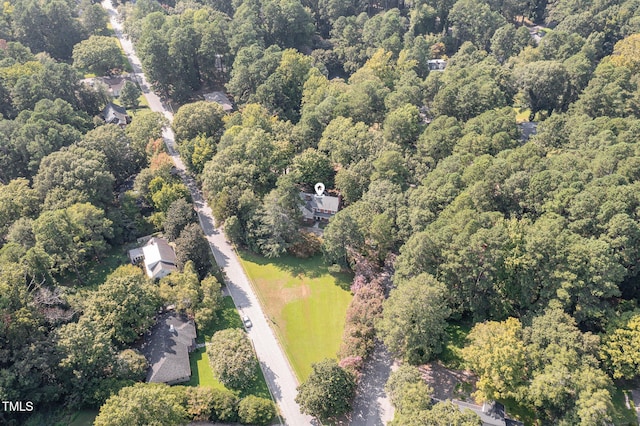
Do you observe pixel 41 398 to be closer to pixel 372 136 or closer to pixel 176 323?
pixel 176 323

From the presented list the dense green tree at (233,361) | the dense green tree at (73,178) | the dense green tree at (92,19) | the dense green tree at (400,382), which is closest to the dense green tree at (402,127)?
the dense green tree at (400,382)

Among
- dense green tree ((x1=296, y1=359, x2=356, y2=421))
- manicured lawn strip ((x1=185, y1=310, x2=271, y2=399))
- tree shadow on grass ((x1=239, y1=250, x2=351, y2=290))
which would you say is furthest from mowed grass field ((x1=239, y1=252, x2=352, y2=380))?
dense green tree ((x1=296, y1=359, x2=356, y2=421))

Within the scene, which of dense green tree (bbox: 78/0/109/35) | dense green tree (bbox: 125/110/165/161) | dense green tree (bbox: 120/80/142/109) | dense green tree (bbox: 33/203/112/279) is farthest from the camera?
dense green tree (bbox: 78/0/109/35)

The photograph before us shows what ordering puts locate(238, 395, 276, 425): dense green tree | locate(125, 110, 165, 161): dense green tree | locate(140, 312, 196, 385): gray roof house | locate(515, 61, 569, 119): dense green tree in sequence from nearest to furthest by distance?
locate(238, 395, 276, 425): dense green tree, locate(140, 312, 196, 385): gray roof house, locate(125, 110, 165, 161): dense green tree, locate(515, 61, 569, 119): dense green tree

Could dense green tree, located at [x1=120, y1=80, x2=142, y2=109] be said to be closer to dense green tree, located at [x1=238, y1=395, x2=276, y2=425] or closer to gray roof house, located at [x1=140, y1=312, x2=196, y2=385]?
gray roof house, located at [x1=140, y1=312, x2=196, y2=385]

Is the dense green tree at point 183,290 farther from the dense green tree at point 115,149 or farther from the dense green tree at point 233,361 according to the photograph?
the dense green tree at point 115,149
